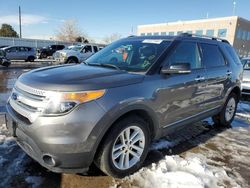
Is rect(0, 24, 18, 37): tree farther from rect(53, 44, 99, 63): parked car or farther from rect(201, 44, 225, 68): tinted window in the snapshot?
rect(201, 44, 225, 68): tinted window

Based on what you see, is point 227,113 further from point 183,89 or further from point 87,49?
point 87,49

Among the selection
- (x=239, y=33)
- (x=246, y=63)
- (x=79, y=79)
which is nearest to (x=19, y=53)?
(x=246, y=63)

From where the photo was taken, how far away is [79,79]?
9.58ft

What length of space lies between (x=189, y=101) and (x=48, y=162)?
7.65ft

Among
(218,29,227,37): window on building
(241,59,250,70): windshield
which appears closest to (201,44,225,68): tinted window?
(241,59,250,70): windshield

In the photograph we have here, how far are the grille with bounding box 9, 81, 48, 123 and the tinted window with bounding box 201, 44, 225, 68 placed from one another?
2.97 m

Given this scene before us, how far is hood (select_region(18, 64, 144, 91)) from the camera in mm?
2740

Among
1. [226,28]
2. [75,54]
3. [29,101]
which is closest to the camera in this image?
[29,101]

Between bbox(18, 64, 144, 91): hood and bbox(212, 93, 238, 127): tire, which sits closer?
bbox(18, 64, 144, 91): hood

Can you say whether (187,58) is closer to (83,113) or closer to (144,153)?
(144,153)

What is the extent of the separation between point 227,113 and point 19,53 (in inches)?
894

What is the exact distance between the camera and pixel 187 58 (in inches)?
163

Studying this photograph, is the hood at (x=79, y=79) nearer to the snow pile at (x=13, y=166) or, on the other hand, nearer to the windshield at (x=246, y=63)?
the snow pile at (x=13, y=166)

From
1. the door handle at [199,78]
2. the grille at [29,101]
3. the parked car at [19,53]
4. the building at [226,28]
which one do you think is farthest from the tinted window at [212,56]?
the building at [226,28]
